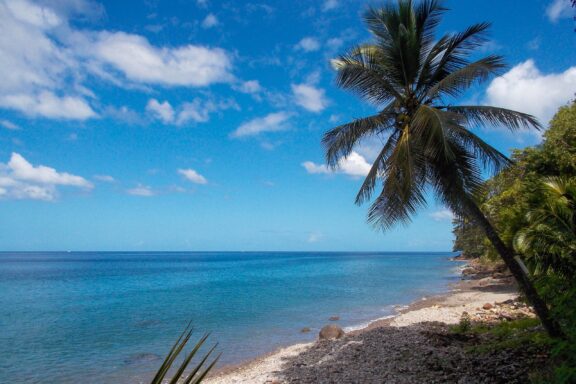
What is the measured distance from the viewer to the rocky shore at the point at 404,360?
318 inches

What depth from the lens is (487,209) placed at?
63.1ft

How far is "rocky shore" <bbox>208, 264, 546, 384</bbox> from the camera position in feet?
26.5

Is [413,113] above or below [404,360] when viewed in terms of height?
Result: above

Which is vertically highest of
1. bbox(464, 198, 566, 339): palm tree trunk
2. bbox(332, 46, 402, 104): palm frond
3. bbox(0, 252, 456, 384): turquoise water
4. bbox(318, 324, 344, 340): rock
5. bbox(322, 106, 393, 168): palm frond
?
bbox(332, 46, 402, 104): palm frond

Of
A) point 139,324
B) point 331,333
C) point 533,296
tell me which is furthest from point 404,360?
point 139,324

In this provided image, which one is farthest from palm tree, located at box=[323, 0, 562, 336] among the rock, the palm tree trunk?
the rock

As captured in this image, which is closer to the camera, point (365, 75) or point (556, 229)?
point (556, 229)

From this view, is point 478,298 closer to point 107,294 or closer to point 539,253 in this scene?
point 539,253

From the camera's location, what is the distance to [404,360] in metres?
9.74

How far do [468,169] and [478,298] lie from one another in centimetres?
1884

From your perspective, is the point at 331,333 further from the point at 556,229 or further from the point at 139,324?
the point at 139,324

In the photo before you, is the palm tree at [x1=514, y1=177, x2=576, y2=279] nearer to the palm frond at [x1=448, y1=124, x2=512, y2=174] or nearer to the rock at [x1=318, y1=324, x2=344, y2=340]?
the palm frond at [x1=448, y1=124, x2=512, y2=174]

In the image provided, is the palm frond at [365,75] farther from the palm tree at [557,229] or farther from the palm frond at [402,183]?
the palm tree at [557,229]

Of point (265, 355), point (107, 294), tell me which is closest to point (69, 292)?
point (107, 294)
